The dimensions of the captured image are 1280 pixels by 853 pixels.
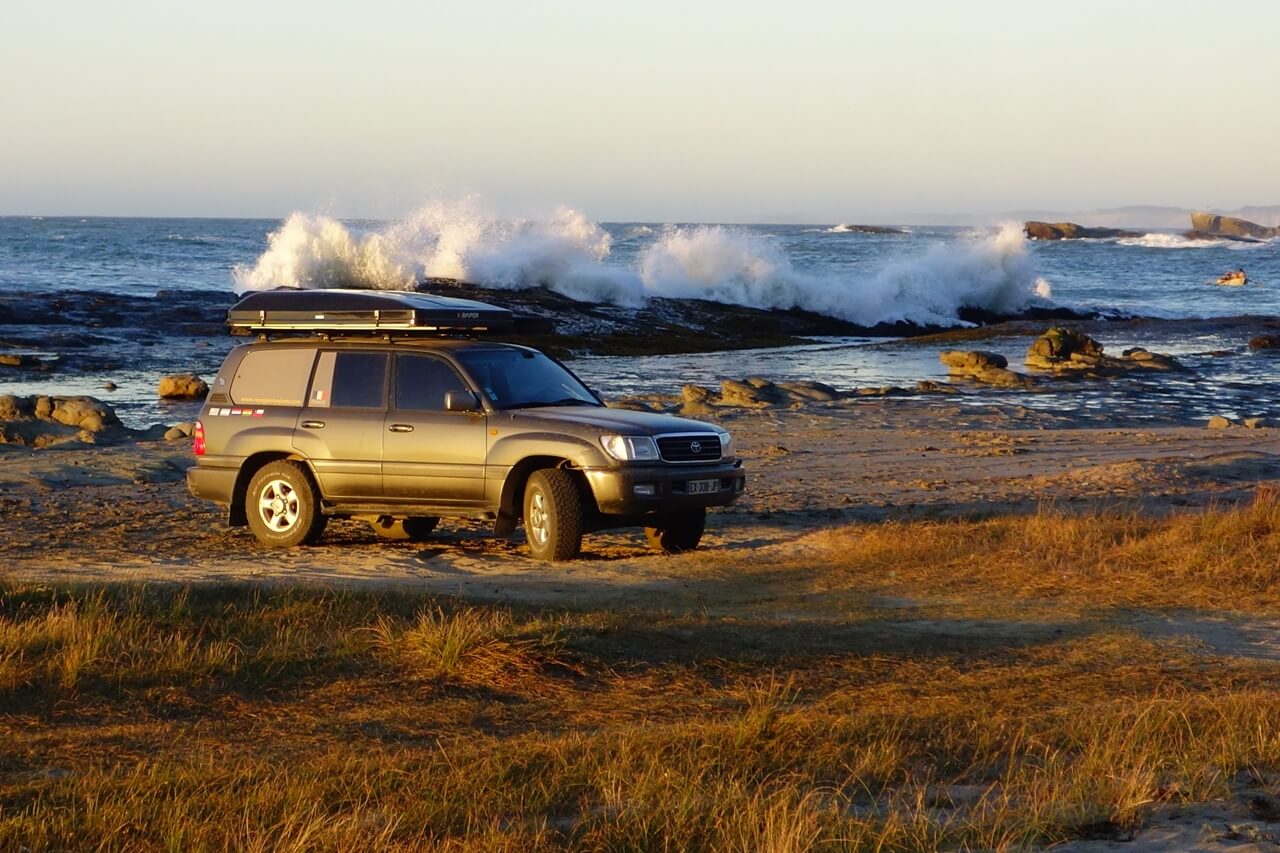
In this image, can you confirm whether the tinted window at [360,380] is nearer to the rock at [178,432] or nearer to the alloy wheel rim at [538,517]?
the alloy wheel rim at [538,517]

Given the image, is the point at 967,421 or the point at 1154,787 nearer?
the point at 1154,787

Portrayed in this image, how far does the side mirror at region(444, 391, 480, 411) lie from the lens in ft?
40.2

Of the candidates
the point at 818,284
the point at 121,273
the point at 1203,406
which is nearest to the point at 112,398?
the point at 1203,406

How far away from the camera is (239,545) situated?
13.0 metres

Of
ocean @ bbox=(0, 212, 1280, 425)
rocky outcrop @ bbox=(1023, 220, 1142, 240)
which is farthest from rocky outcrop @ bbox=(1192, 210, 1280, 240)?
ocean @ bbox=(0, 212, 1280, 425)

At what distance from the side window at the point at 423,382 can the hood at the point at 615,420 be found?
596 millimetres

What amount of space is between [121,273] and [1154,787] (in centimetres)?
6386

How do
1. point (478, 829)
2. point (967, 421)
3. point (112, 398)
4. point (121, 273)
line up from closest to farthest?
point (478, 829), point (967, 421), point (112, 398), point (121, 273)

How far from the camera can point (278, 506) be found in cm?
1287

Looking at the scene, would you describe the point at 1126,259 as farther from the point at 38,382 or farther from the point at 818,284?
the point at 38,382

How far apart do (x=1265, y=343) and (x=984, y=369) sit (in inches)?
455

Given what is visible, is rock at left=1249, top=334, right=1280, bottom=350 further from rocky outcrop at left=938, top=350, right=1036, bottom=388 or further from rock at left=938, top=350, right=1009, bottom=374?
rock at left=938, top=350, right=1009, bottom=374

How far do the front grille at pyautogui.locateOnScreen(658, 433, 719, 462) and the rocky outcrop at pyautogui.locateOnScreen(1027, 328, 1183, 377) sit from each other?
19.2 meters

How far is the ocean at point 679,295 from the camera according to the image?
29.6m
